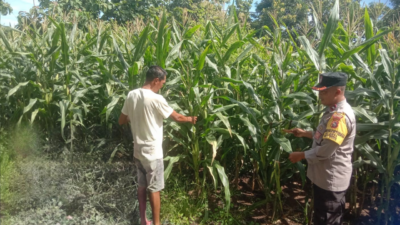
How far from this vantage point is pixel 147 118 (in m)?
2.89

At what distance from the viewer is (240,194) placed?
12.4ft

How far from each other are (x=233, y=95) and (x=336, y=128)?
1.41m

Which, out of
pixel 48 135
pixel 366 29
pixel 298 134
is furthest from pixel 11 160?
pixel 366 29

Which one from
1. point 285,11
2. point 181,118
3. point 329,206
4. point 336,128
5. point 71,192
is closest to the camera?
point 336,128

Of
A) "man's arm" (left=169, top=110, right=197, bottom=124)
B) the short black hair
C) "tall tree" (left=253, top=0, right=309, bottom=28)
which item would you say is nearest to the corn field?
"man's arm" (left=169, top=110, right=197, bottom=124)

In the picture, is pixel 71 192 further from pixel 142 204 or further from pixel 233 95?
pixel 233 95

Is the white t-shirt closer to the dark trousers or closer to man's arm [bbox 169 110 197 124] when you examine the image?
man's arm [bbox 169 110 197 124]

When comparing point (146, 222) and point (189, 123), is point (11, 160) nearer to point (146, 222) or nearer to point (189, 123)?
point (146, 222)

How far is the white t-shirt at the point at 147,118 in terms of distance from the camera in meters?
2.88

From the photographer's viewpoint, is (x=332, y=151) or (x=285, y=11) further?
(x=285, y=11)

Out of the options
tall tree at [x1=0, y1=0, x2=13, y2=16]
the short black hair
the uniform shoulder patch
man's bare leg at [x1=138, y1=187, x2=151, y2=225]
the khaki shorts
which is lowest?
man's bare leg at [x1=138, y1=187, x2=151, y2=225]

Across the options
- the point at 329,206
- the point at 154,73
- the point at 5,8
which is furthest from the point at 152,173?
the point at 5,8

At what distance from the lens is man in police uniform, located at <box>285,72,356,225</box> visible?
2.41 meters

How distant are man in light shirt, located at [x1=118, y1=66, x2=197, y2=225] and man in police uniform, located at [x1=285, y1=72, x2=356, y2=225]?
1.16m
